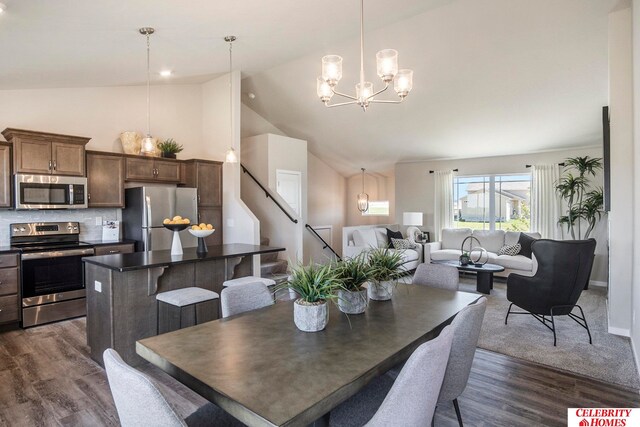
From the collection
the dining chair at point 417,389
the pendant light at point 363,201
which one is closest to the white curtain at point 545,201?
the pendant light at point 363,201

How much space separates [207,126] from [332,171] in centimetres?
416

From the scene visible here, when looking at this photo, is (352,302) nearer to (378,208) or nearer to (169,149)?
(169,149)

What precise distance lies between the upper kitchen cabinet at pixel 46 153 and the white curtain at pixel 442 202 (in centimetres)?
662

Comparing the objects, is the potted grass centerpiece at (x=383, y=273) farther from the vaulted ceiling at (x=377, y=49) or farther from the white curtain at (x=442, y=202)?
the white curtain at (x=442, y=202)

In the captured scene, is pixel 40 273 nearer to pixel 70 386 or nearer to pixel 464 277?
pixel 70 386

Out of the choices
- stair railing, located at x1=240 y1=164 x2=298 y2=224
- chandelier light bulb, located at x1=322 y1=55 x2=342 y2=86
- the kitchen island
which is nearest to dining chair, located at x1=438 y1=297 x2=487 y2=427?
chandelier light bulb, located at x1=322 y1=55 x2=342 y2=86

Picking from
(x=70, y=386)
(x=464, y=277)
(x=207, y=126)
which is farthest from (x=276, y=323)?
(x=464, y=277)

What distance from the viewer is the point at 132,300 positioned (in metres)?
3.14

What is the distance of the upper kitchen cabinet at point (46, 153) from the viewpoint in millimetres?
4113

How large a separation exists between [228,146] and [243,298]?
4.04 meters

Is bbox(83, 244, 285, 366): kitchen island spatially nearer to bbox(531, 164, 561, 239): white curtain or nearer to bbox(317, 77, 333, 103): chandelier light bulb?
bbox(317, 77, 333, 103): chandelier light bulb

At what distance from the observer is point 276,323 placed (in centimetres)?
187

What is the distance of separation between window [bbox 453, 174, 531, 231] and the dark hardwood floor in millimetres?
4800

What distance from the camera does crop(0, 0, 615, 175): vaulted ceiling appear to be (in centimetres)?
334
